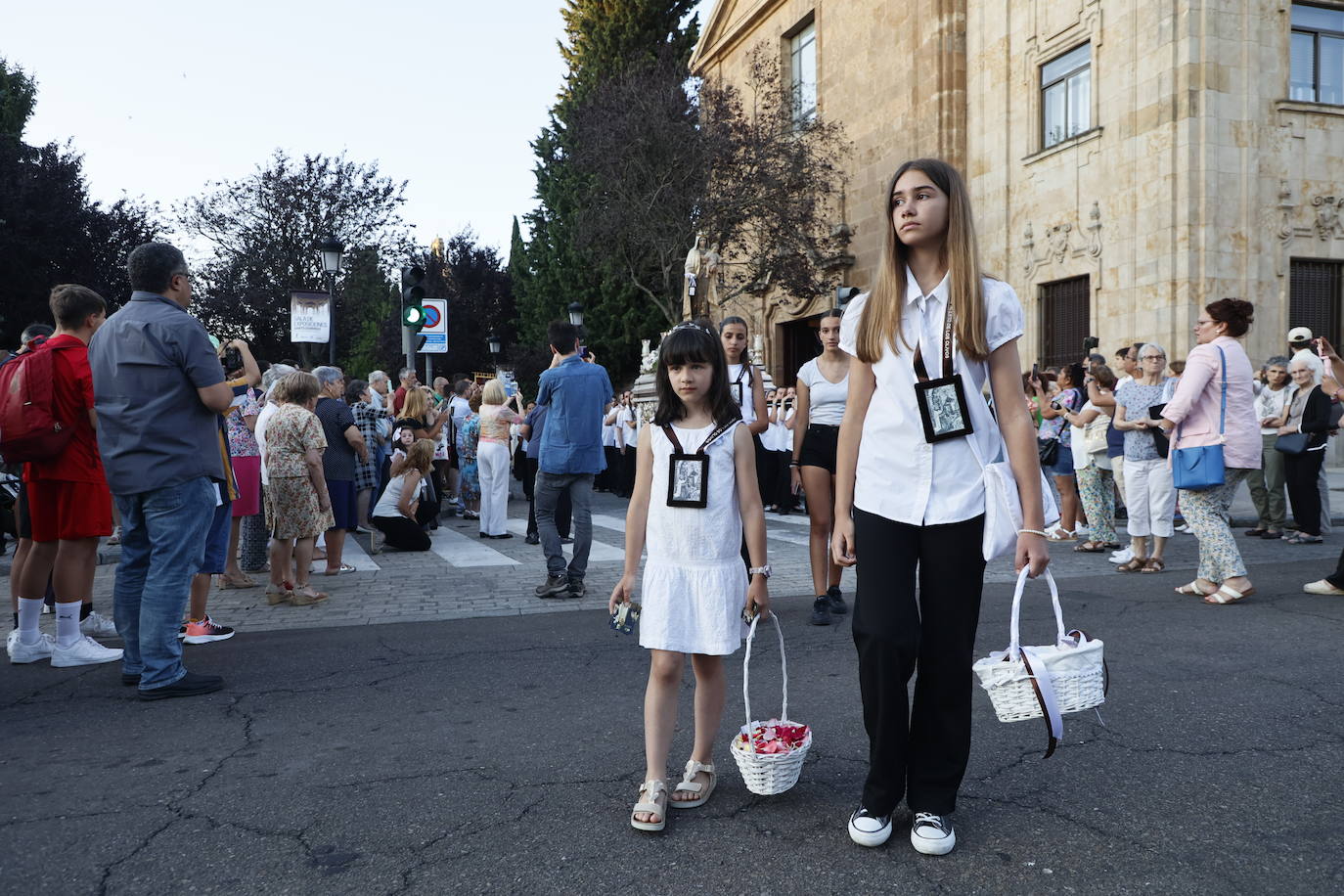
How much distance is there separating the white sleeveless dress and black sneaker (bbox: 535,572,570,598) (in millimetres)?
4010

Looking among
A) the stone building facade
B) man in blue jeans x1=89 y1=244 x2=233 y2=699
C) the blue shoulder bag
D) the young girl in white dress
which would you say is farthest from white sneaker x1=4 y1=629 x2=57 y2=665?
the stone building facade

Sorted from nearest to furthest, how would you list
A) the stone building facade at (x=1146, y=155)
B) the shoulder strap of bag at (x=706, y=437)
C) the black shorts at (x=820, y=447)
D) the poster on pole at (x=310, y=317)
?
the shoulder strap of bag at (x=706, y=437) < the black shorts at (x=820, y=447) < the poster on pole at (x=310, y=317) < the stone building facade at (x=1146, y=155)

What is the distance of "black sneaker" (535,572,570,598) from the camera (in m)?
7.20

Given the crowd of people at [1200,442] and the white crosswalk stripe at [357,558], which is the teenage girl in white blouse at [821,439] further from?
the white crosswalk stripe at [357,558]

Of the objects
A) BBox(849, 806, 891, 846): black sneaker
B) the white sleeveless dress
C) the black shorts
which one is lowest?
BBox(849, 806, 891, 846): black sneaker

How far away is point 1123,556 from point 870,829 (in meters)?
6.38

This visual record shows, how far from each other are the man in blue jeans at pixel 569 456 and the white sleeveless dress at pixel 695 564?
12.7 feet

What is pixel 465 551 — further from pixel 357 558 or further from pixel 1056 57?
pixel 1056 57

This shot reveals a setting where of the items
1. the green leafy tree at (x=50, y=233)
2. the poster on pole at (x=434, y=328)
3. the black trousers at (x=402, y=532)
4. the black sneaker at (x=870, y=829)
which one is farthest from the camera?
the green leafy tree at (x=50, y=233)

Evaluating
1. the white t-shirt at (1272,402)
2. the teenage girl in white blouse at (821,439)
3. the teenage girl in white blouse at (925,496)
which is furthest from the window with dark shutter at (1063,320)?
the teenage girl in white blouse at (925,496)

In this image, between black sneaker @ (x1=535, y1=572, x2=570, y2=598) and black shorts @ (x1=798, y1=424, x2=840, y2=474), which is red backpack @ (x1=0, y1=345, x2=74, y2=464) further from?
black shorts @ (x1=798, y1=424, x2=840, y2=474)

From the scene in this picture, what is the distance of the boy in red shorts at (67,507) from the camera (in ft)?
17.2

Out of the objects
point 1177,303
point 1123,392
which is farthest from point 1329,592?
point 1177,303

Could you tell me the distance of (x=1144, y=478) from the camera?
7988 millimetres
